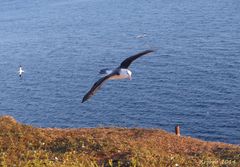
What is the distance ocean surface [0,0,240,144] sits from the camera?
76.8 metres

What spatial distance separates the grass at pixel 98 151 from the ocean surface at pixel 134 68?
40.1 metres

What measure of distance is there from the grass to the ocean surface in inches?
1577

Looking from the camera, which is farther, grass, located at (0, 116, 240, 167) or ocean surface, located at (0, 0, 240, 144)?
ocean surface, located at (0, 0, 240, 144)

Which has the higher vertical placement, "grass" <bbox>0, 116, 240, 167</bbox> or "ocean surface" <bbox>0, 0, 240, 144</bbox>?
"grass" <bbox>0, 116, 240, 167</bbox>

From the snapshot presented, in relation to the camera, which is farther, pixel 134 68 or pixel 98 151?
pixel 134 68

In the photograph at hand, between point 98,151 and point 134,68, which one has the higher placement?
point 98,151

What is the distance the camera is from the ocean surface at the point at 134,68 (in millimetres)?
76750

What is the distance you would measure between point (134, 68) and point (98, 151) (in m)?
73.7

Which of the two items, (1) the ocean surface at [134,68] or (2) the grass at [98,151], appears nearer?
(2) the grass at [98,151]

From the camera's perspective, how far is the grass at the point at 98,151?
1681 centimetres

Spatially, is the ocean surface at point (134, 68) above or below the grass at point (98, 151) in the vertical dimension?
below

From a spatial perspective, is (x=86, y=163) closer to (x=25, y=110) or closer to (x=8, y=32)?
(x=25, y=110)

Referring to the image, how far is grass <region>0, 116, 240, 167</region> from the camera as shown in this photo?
1681cm

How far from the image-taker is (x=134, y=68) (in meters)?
92.7
